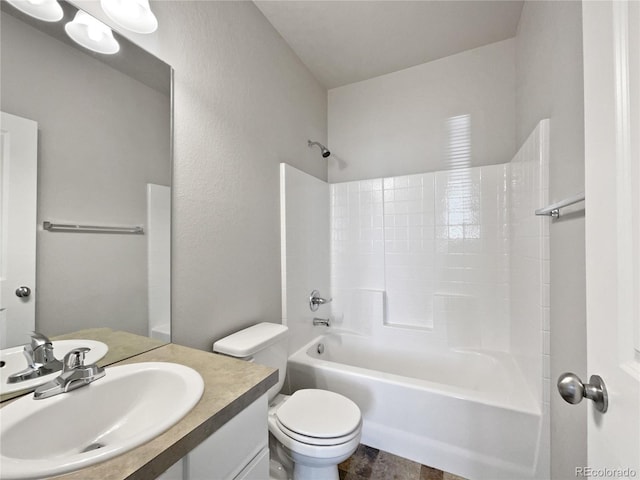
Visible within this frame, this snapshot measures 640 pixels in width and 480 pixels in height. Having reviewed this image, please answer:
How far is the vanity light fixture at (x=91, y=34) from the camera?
2.81 feet

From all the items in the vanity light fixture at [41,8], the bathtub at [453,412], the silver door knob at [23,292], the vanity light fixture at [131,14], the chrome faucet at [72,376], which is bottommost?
the bathtub at [453,412]

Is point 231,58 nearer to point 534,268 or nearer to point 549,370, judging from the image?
point 534,268

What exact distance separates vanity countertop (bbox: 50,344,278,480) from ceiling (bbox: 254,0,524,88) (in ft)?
6.50

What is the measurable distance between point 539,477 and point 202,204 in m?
2.05

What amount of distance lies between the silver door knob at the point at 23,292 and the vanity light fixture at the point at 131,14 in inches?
36.5

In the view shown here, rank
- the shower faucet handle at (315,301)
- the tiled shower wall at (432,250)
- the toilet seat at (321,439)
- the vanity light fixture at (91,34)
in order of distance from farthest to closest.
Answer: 1. the shower faucet handle at (315,301)
2. the tiled shower wall at (432,250)
3. the toilet seat at (321,439)
4. the vanity light fixture at (91,34)

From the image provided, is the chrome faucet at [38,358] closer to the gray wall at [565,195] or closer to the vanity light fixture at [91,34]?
the vanity light fixture at [91,34]

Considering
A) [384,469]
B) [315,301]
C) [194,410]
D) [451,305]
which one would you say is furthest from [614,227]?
[315,301]

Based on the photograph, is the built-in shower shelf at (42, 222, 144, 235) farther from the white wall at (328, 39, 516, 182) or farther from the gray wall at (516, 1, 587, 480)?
the white wall at (328, 39, 516, 182)

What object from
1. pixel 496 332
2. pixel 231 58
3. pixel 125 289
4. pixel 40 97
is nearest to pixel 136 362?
pixel 125 289

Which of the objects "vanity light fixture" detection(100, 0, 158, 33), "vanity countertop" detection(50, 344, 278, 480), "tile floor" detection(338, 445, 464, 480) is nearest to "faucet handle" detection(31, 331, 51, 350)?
"vanity countertop" detection(50, 344, 278, 480)

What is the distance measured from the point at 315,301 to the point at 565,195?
5.42 ft

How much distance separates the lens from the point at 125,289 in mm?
984

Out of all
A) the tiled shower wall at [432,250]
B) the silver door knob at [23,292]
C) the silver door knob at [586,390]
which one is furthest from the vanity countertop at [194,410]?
the tiled shower wall at [432,250]
